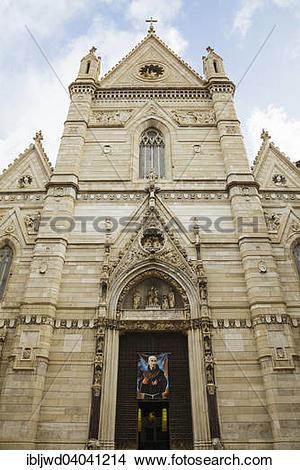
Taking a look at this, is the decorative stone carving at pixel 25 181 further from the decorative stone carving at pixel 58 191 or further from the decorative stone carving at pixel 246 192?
the decorative stone carving at pixel 246 192

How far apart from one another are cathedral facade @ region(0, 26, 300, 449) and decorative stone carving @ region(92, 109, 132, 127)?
0.12 meters

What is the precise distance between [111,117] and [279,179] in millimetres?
9098

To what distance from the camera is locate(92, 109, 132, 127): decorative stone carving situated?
Answer: 16906 millimetres

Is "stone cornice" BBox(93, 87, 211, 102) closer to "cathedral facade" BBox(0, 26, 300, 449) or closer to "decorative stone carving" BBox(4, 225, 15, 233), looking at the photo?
"cathedral facade" BBox(0, 26, 300, 449)

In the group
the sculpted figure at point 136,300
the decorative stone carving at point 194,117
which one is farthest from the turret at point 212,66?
the sculpted figure at point 136,300

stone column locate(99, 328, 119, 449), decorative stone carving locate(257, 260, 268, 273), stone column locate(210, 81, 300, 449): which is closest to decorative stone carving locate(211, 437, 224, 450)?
stone column locate(210, 81, 300, 449)

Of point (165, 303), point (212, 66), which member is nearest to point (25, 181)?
point (165, 303)

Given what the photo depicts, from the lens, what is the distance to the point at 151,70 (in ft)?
67.3

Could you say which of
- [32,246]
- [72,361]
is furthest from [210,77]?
[72,361]

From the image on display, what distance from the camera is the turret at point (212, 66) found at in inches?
734

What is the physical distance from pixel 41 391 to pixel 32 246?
18.1 ft

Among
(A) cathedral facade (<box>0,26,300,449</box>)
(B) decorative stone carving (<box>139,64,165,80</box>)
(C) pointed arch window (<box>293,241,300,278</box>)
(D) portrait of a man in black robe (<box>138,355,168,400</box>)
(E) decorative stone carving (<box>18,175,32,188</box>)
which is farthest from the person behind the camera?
(B) decorative stone carving (<box>139,64,165,80</box>)

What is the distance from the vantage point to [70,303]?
37.7ft

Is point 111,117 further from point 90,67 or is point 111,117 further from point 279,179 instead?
point 279,179
